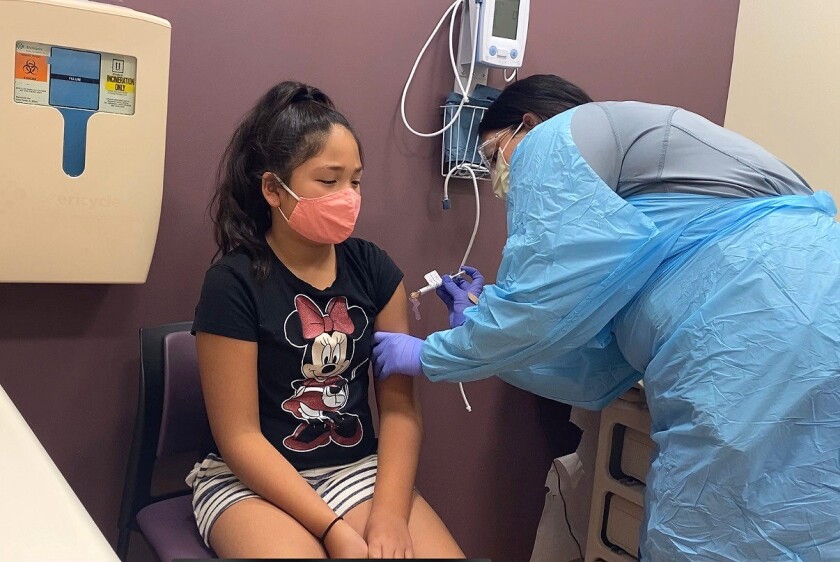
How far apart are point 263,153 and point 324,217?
0.54ft

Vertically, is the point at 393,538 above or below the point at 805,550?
below

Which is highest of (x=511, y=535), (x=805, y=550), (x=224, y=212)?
(x=224, y=212)

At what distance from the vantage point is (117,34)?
135cm

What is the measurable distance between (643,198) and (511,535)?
1.21 meters

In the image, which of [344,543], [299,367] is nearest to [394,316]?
[299,367]

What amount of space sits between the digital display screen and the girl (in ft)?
1.64

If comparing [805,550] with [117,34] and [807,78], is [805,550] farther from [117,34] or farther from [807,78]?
[807,78]

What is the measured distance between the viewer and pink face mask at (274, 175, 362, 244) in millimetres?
1379

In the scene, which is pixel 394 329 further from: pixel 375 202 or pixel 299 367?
pixel 375 202

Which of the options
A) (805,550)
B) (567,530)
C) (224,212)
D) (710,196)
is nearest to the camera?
(805,550)

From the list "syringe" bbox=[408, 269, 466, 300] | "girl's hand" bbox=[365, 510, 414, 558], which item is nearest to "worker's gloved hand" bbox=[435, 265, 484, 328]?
"syringe" bbox=[408, 269, 466, 300]

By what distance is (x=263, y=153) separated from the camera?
1.41 m

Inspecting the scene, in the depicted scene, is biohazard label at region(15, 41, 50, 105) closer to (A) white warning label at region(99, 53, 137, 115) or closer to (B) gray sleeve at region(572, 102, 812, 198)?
(A) white warning label at region(99, 53, 137, 115)

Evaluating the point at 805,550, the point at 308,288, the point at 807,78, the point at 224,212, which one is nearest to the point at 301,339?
the point at 308,288
